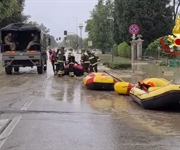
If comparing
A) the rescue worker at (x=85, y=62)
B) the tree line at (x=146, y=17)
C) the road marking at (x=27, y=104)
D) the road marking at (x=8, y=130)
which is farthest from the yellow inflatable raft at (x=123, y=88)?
the tree line at (x=146, y=17)

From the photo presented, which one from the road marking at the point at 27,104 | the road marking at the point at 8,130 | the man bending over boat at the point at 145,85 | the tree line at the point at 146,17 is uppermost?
the tree line at the point at 146,17

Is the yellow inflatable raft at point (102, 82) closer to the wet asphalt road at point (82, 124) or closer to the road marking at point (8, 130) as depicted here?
the wet asphalt road at point (82, 124)

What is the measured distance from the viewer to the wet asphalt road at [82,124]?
25.3ft

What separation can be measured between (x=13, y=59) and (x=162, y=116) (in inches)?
662

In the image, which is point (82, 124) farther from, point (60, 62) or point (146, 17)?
point (146, 17)

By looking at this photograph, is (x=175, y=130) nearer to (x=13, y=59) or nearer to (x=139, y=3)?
(x=13, y=59)

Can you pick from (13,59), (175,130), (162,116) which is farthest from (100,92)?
(13,59)

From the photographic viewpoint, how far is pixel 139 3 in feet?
167

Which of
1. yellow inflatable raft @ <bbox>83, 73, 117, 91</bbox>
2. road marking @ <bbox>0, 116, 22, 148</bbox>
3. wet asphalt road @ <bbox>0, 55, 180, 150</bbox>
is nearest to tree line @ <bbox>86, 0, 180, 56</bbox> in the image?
yellow inflatable raft @ <bbox>83, 73, 117, 91</bbox>

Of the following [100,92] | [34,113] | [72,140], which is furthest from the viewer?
[100,92]

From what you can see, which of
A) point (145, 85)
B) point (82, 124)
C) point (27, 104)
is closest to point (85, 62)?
point (145, 85)

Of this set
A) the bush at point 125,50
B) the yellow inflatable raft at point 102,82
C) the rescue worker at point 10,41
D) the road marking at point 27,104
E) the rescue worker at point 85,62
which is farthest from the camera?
the bush at point 125,50

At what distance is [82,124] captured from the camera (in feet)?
31.8

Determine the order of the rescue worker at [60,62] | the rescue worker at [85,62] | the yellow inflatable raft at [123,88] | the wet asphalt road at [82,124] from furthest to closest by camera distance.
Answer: the rescue worker at [85,62], the rescue worker at [60,62], the yellow inflatable raft at [123,88], the wet asphalt road at [82,124]
